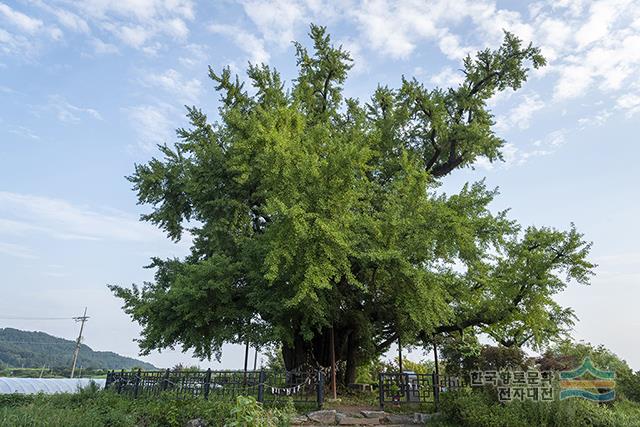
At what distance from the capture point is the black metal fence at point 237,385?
35.4ft

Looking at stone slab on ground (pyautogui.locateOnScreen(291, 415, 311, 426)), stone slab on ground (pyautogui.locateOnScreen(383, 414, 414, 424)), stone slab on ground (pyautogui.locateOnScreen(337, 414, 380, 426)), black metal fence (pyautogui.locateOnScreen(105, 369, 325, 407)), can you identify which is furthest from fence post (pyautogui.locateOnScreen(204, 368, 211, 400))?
stone slab on ground (pyautogui.locateOnScreen(383, 414, 414, 424))

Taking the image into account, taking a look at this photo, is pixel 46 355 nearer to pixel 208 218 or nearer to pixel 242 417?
pixel 208 218

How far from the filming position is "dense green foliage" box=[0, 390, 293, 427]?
6590 millimetres

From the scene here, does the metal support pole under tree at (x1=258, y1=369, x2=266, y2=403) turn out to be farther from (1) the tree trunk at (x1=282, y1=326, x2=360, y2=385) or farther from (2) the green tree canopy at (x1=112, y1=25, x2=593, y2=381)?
(1) the tree trunk at (x1=282, y1=326, x2=360, y2=385)

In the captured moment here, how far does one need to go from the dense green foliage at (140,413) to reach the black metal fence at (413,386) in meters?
3.81

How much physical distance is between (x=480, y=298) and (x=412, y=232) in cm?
492

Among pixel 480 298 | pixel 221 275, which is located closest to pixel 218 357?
pixel 221 275

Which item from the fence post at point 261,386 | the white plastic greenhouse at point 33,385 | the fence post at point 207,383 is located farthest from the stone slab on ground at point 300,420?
the white plastic greenhouse at point 33,385

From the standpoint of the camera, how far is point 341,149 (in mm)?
10398

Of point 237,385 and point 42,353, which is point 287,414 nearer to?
point 237,385

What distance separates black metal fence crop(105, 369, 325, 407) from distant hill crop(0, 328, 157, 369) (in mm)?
75790

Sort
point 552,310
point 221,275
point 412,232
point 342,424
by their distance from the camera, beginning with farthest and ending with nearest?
point 552,310, point 221,275, point 412,232, point 342,424

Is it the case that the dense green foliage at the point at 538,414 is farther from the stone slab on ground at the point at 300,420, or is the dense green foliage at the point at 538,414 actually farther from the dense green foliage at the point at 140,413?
the dense green foliage at the point at 140,413

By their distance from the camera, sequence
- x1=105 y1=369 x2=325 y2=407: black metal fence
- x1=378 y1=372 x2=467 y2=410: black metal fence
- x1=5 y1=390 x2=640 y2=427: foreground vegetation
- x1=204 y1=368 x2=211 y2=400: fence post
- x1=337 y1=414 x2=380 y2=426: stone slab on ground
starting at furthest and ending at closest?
x1=378 y1=372 x2=467 y2=410: black metal fence
x1=105 y1=369 x2=325 y2=407: black metal fence
x1=204 y1=368 x2=211 y2=400: fence post
x1=337 y1=414 x2=380 y2=426: stone slab on ground
x1=5 y1=390 x2=640 y2=427: foreground vegetation
